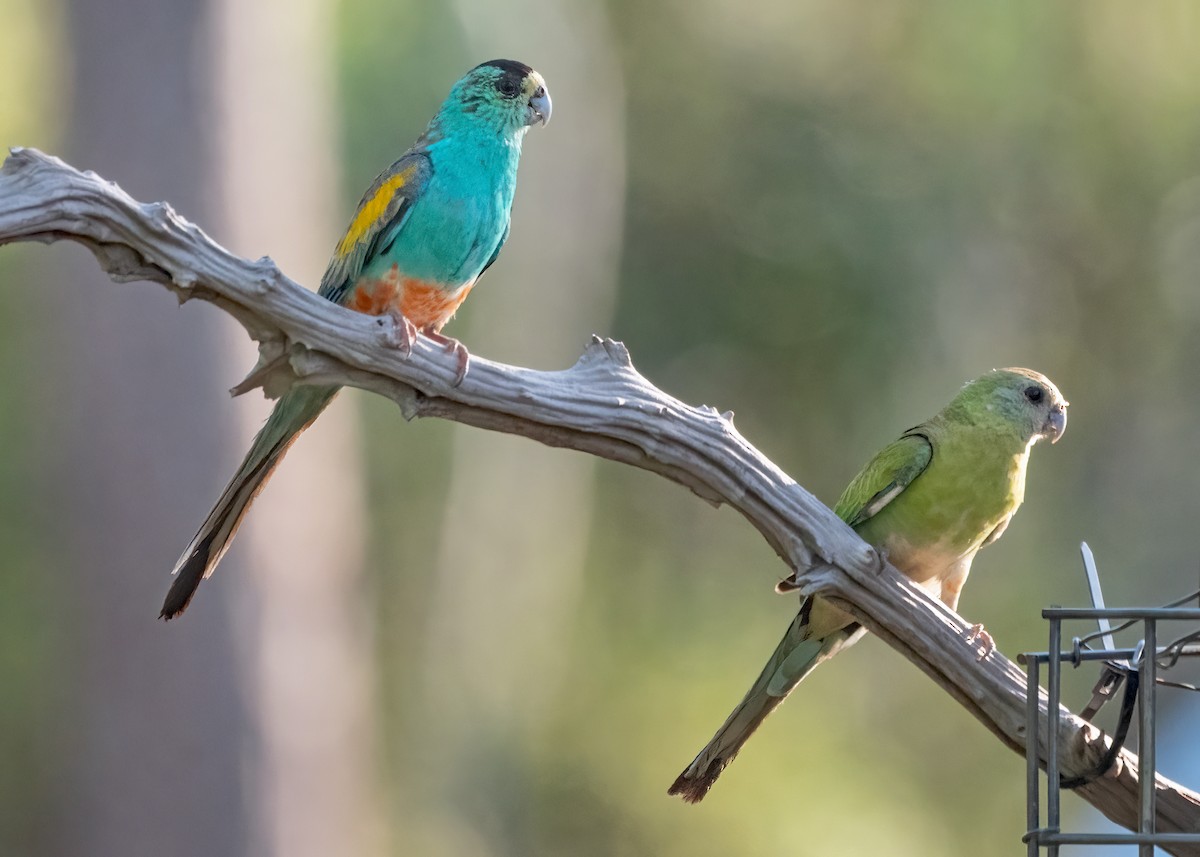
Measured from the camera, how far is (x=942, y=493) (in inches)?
192

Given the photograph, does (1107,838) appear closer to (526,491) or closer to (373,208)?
(373,208)

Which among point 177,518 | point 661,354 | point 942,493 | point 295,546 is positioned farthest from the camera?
point 661,354

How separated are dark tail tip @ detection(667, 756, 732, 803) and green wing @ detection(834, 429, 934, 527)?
1.14 m

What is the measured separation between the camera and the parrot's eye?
5297mm

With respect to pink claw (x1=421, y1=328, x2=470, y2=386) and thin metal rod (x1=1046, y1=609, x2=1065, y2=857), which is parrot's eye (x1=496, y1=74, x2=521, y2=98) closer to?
pink claw (x1=421, y1=328, x2=470, y2=386)

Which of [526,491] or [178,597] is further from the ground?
[526,491]

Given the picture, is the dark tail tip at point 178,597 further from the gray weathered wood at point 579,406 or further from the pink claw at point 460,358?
the pink claw at point 460,358

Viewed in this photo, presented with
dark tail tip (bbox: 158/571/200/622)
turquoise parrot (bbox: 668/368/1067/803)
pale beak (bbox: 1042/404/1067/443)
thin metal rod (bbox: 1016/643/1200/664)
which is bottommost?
dark tail tip (bbox: 158/571/200/622)

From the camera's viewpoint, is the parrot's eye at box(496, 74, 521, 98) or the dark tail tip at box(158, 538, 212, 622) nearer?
the dark tail tip at box(158, 538, 212, 622)

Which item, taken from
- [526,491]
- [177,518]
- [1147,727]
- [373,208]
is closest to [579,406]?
[1147,727]

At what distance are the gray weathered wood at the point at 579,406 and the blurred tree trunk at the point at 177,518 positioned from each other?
5.29m

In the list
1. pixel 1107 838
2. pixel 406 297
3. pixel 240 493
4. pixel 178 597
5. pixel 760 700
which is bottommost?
pixel 1107 838

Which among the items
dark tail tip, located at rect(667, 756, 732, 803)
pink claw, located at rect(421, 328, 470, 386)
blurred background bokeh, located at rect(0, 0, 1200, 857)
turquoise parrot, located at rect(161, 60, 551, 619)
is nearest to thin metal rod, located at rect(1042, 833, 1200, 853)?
dark tail tip, located at rect(667, 756, 732, 803)

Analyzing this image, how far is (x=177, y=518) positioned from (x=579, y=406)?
18.0 ft
